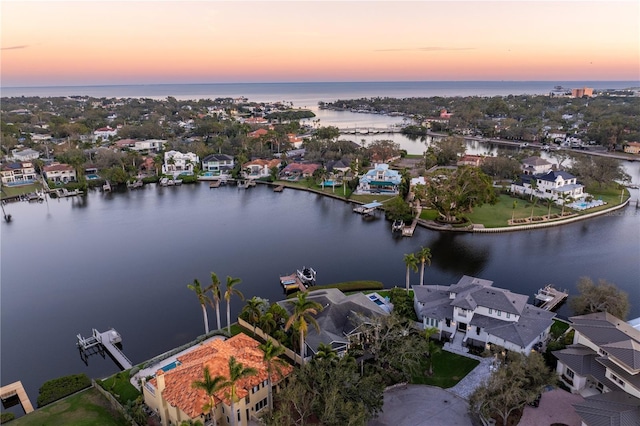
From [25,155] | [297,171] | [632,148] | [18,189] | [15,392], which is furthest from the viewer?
[632,148]

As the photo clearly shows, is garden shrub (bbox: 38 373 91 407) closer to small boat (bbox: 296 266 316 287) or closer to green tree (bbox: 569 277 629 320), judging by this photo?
small boat (bbox: 296 266 316 287)

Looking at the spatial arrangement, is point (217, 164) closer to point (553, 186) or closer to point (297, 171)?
point (297, 171)

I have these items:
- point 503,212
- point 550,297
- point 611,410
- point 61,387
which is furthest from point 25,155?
point 611,410

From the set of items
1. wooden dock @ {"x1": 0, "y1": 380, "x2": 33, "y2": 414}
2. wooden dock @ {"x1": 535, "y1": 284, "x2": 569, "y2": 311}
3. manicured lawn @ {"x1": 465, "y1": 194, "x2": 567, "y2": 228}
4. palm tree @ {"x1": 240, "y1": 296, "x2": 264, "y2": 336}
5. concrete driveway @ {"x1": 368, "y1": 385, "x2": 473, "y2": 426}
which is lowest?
wooden dock @ {"x1": 0, "y1": 380, "x2": 33, "y2": 414}

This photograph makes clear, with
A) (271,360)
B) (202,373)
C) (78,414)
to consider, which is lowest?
(78,414)

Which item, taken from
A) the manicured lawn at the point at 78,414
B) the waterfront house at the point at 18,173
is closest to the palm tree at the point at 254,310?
the manicured lawn at the point at 78,414

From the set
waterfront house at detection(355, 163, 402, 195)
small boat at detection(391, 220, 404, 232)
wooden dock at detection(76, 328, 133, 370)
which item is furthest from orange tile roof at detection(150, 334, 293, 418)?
waterfront house at detection(355, 163, 402, 195)
